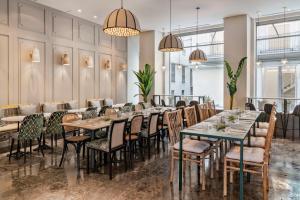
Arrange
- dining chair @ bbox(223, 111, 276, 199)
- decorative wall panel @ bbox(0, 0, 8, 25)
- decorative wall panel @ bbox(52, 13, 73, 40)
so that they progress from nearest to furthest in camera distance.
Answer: dining chair @ bbox(223, 111, 276, 199)
decorative wall panel @ bbox(0, 0, 8, 25)
decorative wall panel @ bbox(52, 13, 73, 40)

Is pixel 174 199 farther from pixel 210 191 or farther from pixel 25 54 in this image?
pixel 25 54

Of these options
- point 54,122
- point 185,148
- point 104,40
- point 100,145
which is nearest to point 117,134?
point 100,145

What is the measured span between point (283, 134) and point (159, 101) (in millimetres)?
4726

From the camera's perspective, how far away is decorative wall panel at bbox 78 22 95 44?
8.08m

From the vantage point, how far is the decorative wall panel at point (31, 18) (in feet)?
20.6

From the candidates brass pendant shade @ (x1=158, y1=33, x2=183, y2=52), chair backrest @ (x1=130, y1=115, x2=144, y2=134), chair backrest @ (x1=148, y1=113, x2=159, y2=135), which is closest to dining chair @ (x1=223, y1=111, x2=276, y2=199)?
chair backrest @ (x1=130, y1=115, x2=144, y2=134)

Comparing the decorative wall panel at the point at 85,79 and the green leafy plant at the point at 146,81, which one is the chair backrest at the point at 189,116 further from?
the decorative wall panel at the point at 85,79

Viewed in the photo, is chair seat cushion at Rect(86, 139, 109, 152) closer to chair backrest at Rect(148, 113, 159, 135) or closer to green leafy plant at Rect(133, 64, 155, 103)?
chair backrest at Rect(148, 113, 159, 135)

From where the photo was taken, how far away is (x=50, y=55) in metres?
7.12

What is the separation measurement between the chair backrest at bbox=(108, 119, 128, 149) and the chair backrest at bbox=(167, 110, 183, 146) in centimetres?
77

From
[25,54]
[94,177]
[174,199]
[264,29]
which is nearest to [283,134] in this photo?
[264,29]

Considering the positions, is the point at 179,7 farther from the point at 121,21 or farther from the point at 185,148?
the point at 185,148

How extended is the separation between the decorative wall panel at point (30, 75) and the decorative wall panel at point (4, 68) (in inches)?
14.2

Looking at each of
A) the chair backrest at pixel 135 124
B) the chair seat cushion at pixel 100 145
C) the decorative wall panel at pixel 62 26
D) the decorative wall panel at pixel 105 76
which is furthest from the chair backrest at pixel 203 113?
the decorative wall panel at pixel 62 26
